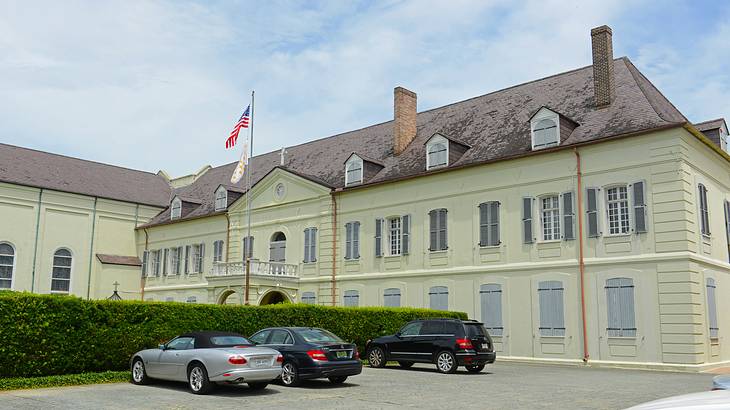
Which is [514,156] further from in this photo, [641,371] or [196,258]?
[196,258]

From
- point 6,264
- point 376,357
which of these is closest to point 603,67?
point 376,357

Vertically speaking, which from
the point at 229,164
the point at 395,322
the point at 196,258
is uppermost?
the point at 229,164

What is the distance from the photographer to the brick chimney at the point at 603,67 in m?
26.9

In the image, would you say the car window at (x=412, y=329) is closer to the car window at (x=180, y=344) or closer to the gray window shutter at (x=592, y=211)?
the gray window shutter at (x=592, y=211)

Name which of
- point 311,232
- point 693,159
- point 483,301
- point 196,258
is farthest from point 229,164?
point 693,159

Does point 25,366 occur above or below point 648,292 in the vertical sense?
below

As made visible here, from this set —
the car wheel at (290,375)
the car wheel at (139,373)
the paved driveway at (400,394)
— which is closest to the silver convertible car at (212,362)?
the car wheel at (139,373)

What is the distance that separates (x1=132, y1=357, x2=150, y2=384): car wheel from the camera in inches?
638

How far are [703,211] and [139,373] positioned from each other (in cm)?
2008

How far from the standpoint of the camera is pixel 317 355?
15.8m

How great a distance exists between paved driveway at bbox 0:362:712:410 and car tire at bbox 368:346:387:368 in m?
2.27

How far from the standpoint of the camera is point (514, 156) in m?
27.3

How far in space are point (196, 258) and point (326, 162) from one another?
1079 cm

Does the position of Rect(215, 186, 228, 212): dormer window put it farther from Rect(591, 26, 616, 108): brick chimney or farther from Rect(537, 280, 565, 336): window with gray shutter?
Rect(591, 26, 616, 108): brick chimney
